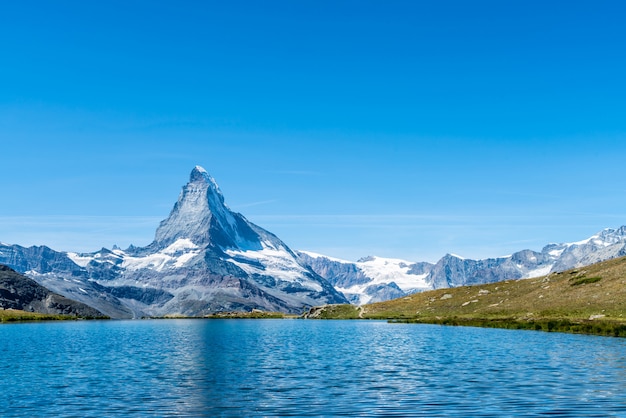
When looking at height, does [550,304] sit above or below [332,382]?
above

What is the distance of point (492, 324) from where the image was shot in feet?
414

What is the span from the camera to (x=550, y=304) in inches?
5369

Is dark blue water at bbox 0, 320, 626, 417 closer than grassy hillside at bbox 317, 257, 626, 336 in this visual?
Yes

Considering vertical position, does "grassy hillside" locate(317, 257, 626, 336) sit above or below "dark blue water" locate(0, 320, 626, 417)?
above

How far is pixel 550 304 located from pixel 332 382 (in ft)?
328

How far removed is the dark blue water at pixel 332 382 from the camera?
129 ft

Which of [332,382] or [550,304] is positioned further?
[550,304]

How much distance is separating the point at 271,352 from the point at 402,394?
41.6 meters

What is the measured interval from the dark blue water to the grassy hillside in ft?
78.4

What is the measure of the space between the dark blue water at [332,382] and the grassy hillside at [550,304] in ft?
78.4

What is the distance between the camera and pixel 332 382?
51.3 meters

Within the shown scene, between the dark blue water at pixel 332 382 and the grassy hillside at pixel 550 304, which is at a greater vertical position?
the grassy hillside at pixel 550 304

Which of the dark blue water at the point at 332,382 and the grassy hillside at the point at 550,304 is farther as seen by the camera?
the grassy hillside at the point at 550,304

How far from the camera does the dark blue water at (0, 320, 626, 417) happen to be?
39375mm
